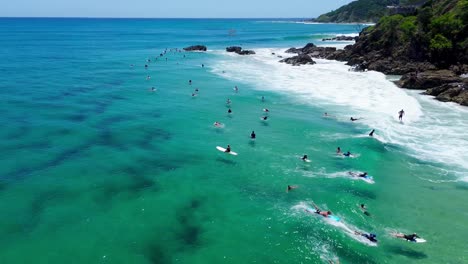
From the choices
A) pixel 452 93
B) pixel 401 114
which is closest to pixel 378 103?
pixel 401 114

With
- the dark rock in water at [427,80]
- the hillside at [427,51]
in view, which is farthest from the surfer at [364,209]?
the dark rock in water at [427,80]

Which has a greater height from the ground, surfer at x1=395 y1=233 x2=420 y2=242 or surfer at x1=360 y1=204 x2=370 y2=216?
surfer at x1=395 y1=233 x2=420 y2=242

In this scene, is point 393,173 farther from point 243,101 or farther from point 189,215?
point 243,101

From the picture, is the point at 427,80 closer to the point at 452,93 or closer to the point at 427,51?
the point at 452,93

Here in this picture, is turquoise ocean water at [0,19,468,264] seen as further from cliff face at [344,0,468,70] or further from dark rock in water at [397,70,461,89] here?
cliff face at [344,0,468,70]

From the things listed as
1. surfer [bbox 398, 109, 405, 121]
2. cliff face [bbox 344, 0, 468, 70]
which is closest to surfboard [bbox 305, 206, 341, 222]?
surfer [bbox 398, 109, 405, 121]

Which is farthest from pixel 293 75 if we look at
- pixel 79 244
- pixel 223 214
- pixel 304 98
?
pixel 79 244

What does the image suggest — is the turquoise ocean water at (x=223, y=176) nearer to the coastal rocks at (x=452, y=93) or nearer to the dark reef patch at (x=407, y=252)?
the dark reef patch at (x=407, y=252)
